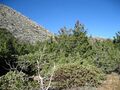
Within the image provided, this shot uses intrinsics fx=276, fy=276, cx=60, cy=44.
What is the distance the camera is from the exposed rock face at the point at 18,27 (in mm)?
37500

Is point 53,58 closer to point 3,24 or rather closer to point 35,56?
point 35,56

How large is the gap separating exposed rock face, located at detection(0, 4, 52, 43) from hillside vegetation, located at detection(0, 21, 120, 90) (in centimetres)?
829

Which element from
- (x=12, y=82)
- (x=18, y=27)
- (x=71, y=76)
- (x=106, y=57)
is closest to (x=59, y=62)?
(x=71, y=76)

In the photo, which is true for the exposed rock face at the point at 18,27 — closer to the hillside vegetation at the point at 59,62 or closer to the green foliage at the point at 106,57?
the hillside vegetation at the point at 59,62

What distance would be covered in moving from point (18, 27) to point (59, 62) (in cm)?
1853

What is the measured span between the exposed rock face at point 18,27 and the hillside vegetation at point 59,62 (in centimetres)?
829

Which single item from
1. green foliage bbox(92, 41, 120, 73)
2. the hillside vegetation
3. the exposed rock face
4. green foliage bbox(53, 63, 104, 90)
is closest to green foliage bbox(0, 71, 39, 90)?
the hillside vegetation

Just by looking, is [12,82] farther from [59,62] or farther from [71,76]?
[59,62]

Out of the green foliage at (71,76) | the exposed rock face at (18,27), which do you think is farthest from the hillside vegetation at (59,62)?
the exposed rock face at (18,27)

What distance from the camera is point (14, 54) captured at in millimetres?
23594

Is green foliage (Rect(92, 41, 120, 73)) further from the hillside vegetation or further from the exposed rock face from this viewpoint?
the exposed rock face

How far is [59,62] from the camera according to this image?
2362 centimetres

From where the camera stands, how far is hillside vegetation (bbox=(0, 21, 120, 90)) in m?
16.8

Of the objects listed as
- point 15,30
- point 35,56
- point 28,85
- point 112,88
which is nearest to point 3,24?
point 15,30
